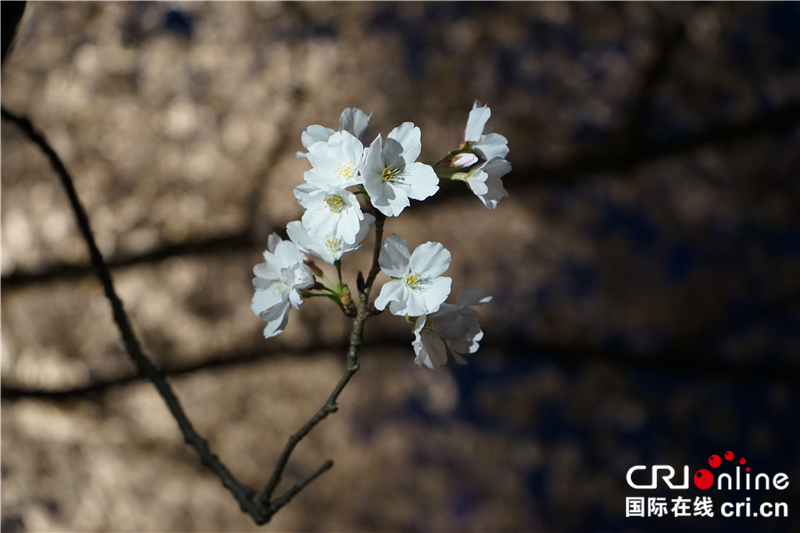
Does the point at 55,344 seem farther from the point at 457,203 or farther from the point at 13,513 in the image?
the point at 457,203

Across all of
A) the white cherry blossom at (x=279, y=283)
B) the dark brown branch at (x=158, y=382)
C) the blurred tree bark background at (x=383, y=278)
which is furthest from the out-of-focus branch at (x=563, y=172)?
the white cherry blossom at (x=279, y=283)

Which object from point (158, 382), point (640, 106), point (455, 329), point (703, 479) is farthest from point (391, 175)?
point (703, 479)

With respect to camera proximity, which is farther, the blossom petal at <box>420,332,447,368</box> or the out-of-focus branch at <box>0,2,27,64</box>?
the out-of-focus branch at <box>0,2,27,64</box>

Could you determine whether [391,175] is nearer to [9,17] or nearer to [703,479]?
[9,17]

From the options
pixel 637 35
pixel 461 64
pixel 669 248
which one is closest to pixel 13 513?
pixel 461 64

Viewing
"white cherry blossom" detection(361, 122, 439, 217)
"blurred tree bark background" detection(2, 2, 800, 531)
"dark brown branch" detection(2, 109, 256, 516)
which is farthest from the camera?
"blurred tree bark background" detection(2, 2, 800, 531)

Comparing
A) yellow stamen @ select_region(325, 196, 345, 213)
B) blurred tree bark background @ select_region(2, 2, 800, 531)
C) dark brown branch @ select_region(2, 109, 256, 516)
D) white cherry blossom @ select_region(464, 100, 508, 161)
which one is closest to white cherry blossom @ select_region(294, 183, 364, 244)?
yellow stamen @ select_region(325, 196, 345, 213)

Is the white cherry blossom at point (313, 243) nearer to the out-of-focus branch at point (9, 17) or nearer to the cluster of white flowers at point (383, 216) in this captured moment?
the cluster of white flowers at point (383, 216)

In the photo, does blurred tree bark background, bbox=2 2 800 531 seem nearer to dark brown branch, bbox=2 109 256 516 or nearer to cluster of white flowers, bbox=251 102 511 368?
dark brown branch, bbox=2 109 256 516
